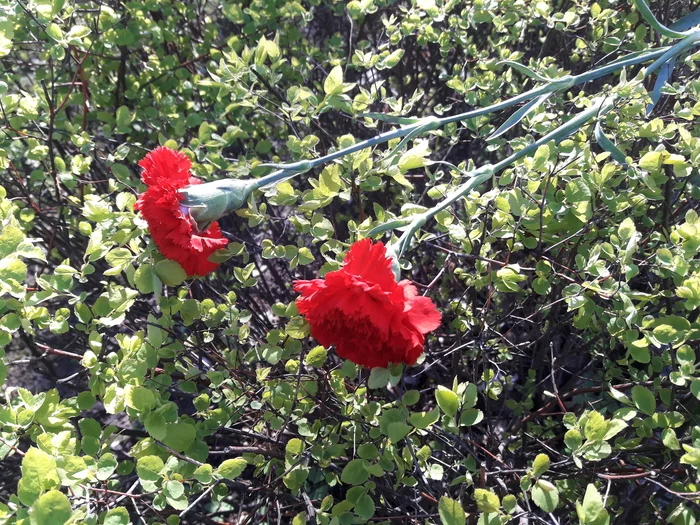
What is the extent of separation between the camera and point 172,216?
0.95m

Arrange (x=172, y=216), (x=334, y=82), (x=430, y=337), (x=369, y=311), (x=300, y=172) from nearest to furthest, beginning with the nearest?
(x=369, y=311) < (x=172, y=216) < (x=300, y=172) < (x=334, y=82) < (x=430, y=337)

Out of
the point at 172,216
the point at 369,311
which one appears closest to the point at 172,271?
the point at 172,216

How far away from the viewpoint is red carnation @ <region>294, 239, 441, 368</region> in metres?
0.85

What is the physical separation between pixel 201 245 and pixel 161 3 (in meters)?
1.39

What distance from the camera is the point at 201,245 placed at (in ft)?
3.10

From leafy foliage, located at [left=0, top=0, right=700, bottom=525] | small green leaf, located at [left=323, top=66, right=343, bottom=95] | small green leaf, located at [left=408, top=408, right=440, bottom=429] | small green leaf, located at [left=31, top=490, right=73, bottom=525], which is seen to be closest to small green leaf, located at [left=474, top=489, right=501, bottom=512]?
leafy foliage, located at [left=0, top=0, right=700, bottom=525]

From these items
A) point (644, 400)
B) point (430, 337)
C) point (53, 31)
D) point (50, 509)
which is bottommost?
point (430, 337)

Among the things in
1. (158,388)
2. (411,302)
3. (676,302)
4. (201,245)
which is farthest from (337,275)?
(676,302)

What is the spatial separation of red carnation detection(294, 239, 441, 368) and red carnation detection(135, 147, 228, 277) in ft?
0.65

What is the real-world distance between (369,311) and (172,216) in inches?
14.7

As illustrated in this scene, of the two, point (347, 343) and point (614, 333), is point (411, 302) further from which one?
point (614, 333)

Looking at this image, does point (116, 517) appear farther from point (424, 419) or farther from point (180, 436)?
point (424, 419)

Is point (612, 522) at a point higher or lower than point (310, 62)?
lower

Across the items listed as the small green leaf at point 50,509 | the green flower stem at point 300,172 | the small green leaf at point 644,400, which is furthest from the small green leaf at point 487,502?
the small green leaf at point 50,509
